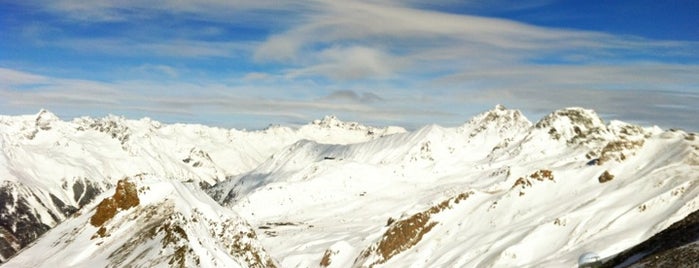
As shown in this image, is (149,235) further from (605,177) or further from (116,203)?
(605,177)

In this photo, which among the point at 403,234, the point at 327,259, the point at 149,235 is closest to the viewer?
the point at 149,235

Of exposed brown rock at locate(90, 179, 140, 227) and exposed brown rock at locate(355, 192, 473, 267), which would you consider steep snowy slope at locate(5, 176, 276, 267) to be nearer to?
exposed brown rock at locate(90, 179, 140, 227)

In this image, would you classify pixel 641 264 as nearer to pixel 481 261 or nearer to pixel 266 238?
pixel 481 261

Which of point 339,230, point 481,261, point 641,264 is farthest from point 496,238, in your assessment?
point 339,230

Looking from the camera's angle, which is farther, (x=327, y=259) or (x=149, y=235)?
(x=327, y=259)

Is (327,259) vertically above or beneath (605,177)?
beneath

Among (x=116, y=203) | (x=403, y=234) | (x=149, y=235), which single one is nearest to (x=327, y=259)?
(x=403, y=234)

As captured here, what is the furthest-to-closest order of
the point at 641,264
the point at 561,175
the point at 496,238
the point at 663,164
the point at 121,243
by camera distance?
the point at 561,175 → the point at 663,164 → the point at 496,238 → the point at 121,243 → the point at 641,264

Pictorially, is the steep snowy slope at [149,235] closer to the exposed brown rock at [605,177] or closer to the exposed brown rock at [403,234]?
the exposed brown rock at [403,234]

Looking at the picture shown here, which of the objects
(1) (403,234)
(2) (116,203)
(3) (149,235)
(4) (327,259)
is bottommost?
(4) (327,259)

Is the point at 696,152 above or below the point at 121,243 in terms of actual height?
below
